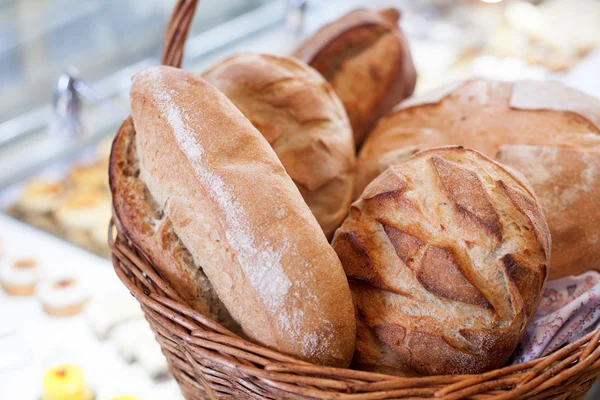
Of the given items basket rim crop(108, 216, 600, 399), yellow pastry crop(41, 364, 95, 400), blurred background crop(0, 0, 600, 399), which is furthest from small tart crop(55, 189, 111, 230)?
basket rim crop(108, 216, 600, 399)

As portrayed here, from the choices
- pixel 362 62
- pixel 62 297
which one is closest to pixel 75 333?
pixel 62 297

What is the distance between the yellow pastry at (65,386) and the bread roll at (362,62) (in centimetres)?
90

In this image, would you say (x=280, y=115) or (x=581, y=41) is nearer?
(x=280, y=115)

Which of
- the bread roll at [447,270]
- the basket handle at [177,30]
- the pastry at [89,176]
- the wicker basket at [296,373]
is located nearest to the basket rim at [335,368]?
the wicker basket at [296,373]

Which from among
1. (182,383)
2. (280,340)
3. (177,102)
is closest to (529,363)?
(280,340)

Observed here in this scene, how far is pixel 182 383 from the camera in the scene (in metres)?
1.20

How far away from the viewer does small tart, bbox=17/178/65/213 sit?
2.02 m

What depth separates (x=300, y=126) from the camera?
1416mm

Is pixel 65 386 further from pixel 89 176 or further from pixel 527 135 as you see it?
pixel 527 135

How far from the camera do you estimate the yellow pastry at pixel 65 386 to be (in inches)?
54.1

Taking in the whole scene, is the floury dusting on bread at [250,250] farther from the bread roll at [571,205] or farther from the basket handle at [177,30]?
the bread roll at [571,205]

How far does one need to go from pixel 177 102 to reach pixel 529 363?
723 millimetres

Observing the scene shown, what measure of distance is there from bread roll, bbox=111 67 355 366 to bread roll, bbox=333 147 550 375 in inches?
3.2

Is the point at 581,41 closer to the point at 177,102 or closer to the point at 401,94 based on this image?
the point at 401,94
